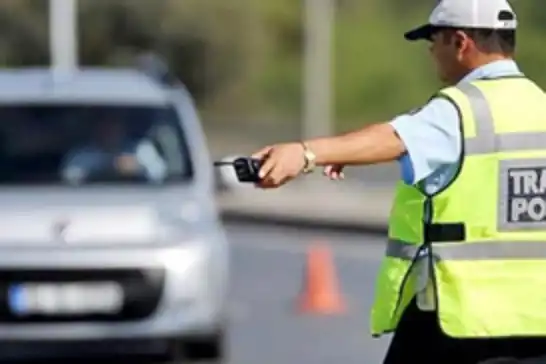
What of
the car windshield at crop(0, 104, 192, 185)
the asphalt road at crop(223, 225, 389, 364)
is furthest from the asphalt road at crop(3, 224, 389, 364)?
the car windshield at crop(0, 104, 192, 185)

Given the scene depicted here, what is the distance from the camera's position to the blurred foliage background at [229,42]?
43969mm

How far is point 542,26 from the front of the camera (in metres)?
38.0

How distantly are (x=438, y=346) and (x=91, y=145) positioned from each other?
17.3ft

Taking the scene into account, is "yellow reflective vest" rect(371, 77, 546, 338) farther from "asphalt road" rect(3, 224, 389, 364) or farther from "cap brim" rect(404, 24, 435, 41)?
"asphalt road" rect(3, 224, 389, 364)

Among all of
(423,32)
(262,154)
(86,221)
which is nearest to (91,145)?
(86,221)

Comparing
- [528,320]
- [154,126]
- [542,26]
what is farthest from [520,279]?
[542,26]

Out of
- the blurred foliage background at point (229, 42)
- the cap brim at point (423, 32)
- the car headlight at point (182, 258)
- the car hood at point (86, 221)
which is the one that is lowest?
the blurred foliage background at point (229, 42)

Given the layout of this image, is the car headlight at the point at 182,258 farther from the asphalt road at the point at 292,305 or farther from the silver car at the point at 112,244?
the asphalt road at the point at 292,305

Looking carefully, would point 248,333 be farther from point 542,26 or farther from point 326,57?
point 542,26

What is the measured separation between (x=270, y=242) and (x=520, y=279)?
1787cm

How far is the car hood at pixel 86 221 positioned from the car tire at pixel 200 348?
0.53 m

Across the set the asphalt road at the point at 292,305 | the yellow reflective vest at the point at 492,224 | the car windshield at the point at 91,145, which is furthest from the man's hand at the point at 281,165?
the car windshield at the point at 91,145

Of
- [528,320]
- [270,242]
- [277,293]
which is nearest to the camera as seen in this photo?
[528,320]

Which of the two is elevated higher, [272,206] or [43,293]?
[43,293]
